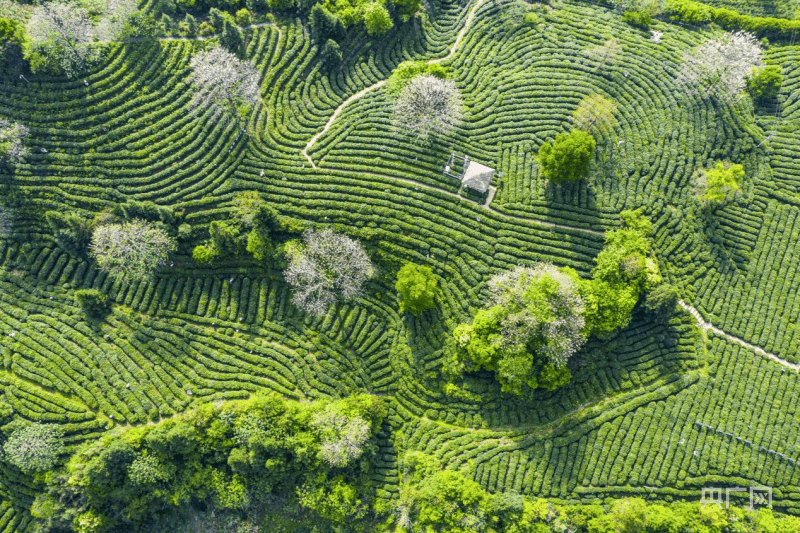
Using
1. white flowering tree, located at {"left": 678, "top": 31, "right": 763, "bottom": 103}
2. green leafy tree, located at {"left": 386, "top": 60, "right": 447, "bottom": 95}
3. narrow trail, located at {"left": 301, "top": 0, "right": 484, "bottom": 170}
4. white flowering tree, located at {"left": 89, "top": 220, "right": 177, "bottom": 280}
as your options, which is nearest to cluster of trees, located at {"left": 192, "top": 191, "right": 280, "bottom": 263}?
white flowering tree, located at {"left": 89, "top": 220, "right": 177, "bottom": 280}

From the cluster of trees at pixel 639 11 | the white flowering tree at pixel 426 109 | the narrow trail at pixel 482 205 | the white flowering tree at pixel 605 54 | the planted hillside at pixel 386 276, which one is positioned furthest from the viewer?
the cluster of trees at pixel 639 11

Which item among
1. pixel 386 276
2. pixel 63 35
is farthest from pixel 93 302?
pixel 386 276

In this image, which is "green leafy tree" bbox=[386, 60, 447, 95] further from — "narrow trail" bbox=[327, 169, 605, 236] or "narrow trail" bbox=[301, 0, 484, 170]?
→ "narrow trail" bbox=[327, 169, 605, 236]

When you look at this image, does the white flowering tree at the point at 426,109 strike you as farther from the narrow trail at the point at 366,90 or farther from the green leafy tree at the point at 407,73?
the narrow trail at the point at 366,90

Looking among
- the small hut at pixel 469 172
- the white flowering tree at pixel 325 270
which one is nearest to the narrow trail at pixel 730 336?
the small hut at pixel 469 172

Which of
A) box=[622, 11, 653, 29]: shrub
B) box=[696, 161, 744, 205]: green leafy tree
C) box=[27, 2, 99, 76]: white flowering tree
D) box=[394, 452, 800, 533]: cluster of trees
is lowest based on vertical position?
box=[394, 452, 800, 533]: cluster of trees

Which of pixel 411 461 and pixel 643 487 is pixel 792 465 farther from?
pixel 411 461
